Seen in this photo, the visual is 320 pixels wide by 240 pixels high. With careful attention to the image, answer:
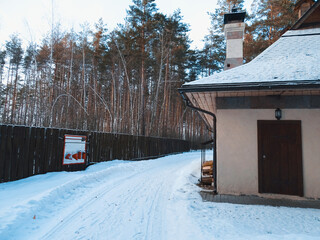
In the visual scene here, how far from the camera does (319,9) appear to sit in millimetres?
6305

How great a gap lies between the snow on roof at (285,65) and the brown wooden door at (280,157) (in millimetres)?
1167

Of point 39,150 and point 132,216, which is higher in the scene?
point 39,150

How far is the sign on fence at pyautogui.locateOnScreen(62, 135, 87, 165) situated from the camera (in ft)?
23.2

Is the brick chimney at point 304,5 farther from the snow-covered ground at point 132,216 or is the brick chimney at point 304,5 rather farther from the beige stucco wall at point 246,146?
the snow-covered ground at point 132,216

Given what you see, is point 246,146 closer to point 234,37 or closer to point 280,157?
point 280,157

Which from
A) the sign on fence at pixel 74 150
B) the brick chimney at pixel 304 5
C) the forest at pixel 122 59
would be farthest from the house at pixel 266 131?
the forest at pixel 122 59

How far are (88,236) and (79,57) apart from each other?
16.4 m

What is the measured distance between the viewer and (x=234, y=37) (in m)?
7.98

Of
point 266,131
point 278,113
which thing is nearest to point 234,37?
point 278,113

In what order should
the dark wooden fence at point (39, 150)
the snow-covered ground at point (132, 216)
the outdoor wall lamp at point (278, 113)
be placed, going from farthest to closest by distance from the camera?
the dark wooden fence at point (39, 150) → the outdoor wall lamp at point (278, 113) → the snow-covered ground at point (132, 216)

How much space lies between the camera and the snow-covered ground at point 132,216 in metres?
2.90

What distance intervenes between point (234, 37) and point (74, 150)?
757cm

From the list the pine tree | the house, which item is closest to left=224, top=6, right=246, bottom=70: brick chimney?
the house

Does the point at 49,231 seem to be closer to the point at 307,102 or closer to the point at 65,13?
the point at 307,102
